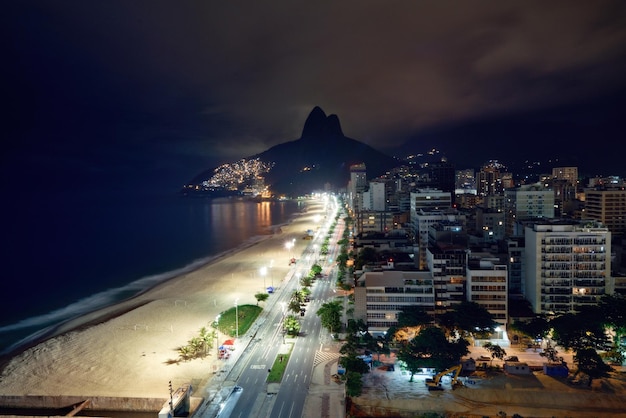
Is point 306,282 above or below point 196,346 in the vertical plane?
above

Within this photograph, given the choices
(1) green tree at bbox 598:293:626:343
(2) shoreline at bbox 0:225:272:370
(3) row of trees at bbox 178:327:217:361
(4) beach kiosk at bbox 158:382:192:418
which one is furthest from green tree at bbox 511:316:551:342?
(2) shoreline at bbox 0:225:272:370

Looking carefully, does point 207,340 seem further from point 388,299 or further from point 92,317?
point 92,317

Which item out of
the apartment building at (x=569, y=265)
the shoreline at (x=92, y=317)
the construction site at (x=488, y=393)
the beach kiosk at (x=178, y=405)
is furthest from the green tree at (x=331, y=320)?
the shoreline at (x=92, y=317)

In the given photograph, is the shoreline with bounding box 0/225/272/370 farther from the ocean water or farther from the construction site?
the construction site

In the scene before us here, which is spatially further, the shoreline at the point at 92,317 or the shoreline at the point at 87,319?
the shoreline at the point at 92,317

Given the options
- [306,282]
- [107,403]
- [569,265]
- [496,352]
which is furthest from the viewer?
[306,282]

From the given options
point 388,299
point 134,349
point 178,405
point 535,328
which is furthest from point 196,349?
point 535,328

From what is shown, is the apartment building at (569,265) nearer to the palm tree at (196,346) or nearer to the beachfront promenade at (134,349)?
the beachfront promenade at (134,349)
